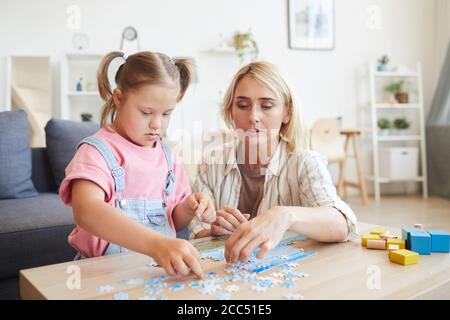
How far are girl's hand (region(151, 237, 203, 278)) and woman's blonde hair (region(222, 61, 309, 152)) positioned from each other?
25.5 inches

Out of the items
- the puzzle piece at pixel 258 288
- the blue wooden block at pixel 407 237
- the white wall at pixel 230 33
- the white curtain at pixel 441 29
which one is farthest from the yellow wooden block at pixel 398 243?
the white curtain at pixel 441 29

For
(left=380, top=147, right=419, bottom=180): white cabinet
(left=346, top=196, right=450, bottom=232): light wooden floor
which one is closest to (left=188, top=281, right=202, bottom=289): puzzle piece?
(left=346, top=196, right=450, bottom=232): light wooden floor

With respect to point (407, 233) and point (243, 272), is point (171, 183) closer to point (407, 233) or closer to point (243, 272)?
point (243, 272)

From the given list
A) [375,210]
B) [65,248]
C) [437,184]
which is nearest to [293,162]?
[65,248]

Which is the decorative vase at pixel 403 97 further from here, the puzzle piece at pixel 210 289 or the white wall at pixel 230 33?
the puzzle piece at pixel 210 289

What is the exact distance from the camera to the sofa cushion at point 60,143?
8.54 ft

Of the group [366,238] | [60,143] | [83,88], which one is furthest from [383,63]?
[366,238]

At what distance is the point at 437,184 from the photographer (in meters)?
5.15

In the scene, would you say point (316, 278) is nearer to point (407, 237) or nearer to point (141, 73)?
point (407, 237)

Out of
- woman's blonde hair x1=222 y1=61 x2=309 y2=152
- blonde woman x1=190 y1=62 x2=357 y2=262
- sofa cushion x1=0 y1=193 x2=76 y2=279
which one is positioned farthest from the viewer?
sofa cushion x1=0 y1=193 x2=76 y2=279

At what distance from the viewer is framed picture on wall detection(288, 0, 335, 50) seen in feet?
16.3

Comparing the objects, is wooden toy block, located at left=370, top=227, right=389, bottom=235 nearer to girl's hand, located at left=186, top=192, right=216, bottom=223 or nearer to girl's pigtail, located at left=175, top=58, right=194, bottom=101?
girl's hand, located at left=186, top=192, right=216, bottom=223

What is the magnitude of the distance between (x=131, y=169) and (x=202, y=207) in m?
0.20

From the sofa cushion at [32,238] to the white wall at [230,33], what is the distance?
2334 millimetres
